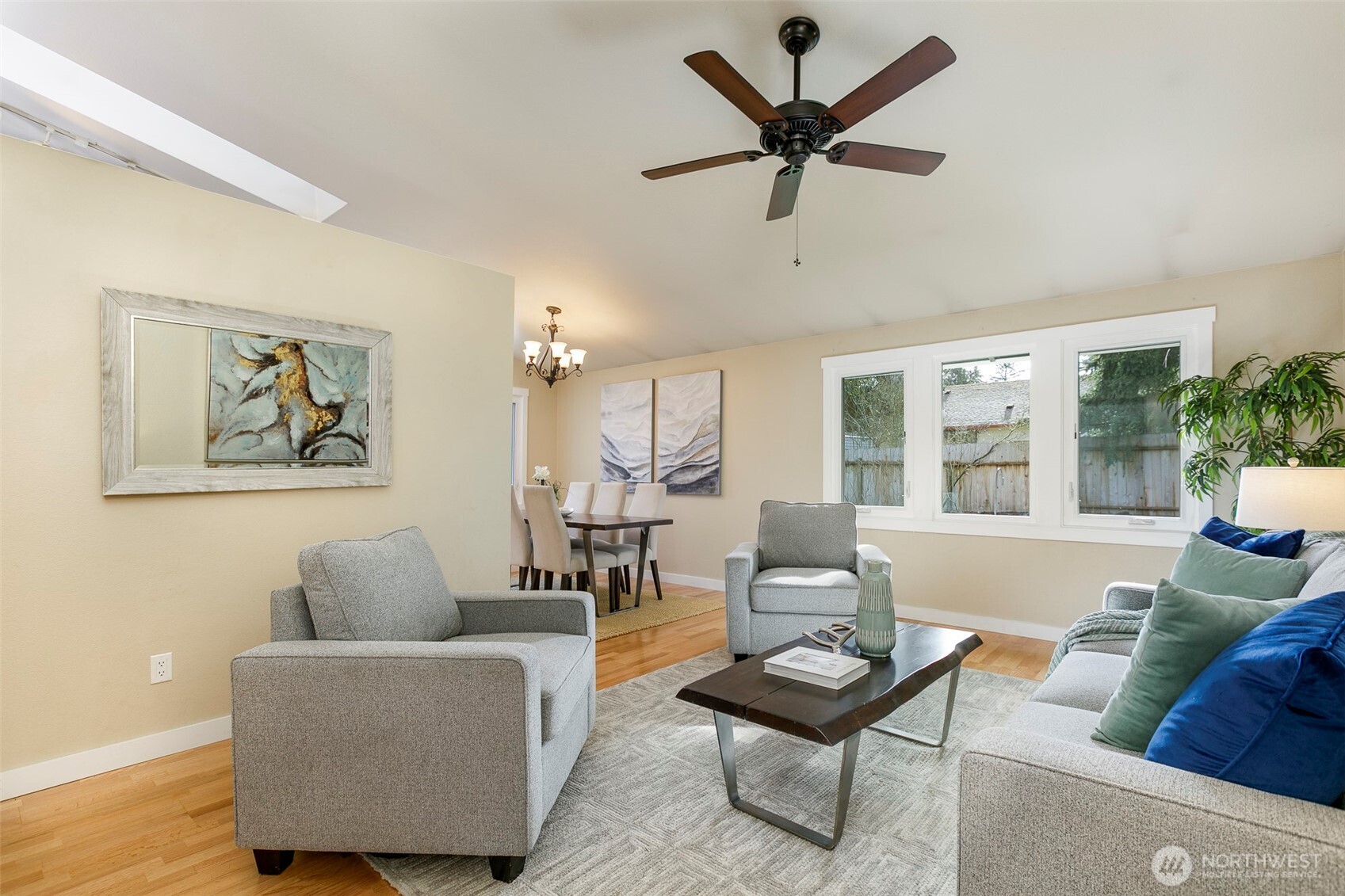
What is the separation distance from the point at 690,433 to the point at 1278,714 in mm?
→ 5198

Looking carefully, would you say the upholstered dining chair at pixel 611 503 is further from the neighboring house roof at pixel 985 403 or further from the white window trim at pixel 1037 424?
the neighboring house roof at pixel 985 403

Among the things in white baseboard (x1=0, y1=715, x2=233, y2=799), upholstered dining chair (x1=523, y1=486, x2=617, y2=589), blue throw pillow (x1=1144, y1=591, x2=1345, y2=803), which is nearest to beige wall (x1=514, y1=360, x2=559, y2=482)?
upholstered dining chair (x1=523, y1=486, x2=617, y2=589)

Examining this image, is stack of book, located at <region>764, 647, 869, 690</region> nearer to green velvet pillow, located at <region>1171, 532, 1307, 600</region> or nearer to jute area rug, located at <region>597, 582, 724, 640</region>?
green velvet pillow, located at <region>1171, 532, 1307, 600</region>

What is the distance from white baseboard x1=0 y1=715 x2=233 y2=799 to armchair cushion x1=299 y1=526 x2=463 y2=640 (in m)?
0.94

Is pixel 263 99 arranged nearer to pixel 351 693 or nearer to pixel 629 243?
pixel 629 243

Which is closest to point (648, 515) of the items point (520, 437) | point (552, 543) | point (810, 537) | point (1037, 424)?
point (552, 543)

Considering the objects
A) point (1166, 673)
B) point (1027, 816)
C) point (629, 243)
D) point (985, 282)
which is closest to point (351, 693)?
point (1027, 816)

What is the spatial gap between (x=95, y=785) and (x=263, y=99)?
9.77 feet

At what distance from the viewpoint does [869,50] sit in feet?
7.83

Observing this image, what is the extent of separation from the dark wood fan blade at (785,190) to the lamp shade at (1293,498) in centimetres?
213

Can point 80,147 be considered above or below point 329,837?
above

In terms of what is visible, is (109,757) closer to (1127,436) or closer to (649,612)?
(649,612)

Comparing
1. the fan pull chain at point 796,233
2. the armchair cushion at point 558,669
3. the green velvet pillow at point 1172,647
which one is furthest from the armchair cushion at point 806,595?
the green velvet pillow at point 1172,647

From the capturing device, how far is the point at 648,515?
5.57 meters
